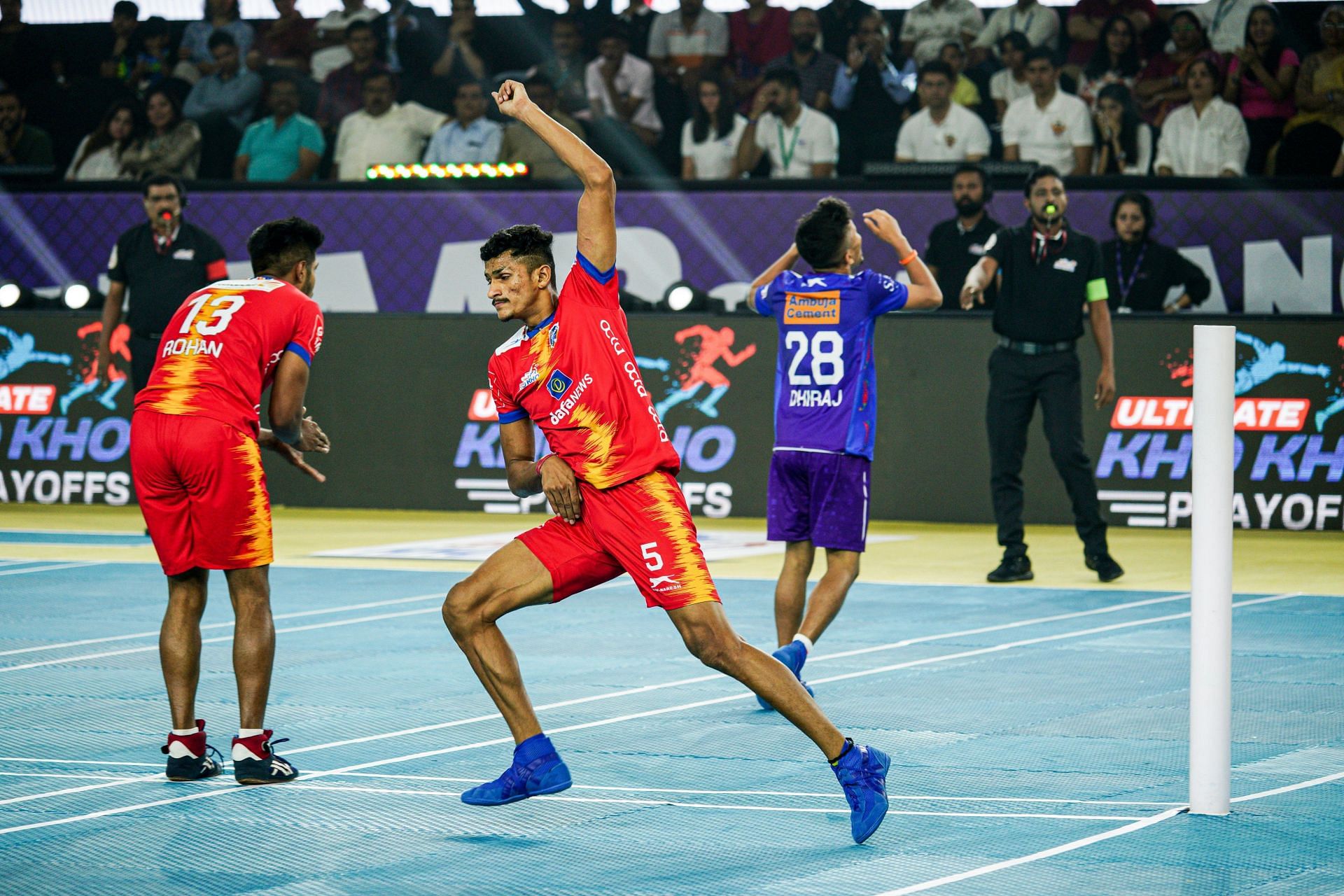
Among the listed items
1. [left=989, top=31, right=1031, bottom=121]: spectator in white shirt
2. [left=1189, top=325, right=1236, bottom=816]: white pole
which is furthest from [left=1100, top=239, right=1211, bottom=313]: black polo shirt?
[left=1189, top=325, right=1236, bottom=816]: white pole

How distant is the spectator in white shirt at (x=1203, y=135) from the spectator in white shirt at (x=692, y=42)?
15.3 ft

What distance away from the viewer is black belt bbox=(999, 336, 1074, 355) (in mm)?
11125

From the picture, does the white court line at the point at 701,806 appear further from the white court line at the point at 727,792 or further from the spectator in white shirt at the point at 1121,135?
the spectator in white shirt at the point at 1121,135

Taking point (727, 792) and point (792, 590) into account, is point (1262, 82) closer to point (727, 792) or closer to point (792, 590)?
point (792, 590)

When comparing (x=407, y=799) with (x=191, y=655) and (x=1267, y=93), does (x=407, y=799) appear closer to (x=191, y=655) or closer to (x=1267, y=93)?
(x=191, y=655)

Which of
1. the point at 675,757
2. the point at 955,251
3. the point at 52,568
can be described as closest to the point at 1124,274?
the point at 955,251

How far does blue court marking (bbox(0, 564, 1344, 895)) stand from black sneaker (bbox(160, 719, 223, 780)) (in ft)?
0.37

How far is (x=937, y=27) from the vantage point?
17.3 m

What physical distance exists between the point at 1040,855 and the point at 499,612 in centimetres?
181

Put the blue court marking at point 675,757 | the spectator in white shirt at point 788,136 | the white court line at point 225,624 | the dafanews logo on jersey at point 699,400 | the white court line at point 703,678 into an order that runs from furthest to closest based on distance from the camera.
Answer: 1. the spectator in white shirt at point 788,136
2. the dafanews logo on jersey at point 699,400
3. the white court line at point 225,624
4. the white court line at point 703,678
5. the blue court marking at point 675,757

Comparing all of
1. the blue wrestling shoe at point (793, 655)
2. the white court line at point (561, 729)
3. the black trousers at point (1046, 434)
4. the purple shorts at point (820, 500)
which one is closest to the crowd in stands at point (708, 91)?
the black trousers at point (1046, 434)

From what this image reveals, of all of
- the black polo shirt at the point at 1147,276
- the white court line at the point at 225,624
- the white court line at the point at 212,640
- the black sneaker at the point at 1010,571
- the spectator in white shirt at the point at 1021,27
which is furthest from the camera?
the spectator in white shirt at the point at 1021,27

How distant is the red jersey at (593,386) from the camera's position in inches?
217

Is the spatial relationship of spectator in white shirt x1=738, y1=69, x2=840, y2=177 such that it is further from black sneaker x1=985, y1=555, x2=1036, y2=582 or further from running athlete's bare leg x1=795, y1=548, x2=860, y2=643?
running athlete's bare leg x1=795, y1=548, x2=860, y2=643
